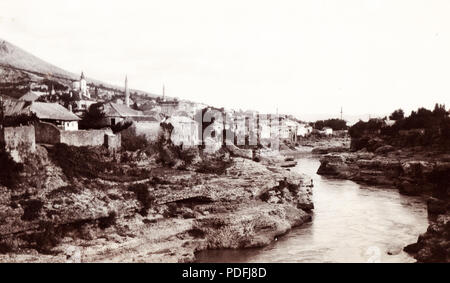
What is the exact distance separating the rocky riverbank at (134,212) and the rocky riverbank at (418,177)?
6475 mm

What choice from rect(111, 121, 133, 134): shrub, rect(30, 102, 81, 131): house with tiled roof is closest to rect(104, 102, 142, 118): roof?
rect(111, 121, 133, 134): shrub

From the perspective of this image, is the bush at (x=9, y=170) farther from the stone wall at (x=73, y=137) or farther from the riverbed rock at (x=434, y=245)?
the riverbed rock at (x=434, y=245)

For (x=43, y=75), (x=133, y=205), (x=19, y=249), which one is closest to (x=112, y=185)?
(x=133, y=205)

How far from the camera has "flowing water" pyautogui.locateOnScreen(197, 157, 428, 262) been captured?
57.4 feet

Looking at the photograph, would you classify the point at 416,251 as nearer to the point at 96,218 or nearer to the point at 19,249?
the point at 96,218

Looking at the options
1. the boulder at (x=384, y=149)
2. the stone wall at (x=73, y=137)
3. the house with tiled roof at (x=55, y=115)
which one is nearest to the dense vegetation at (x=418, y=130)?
the boulder at (x=384, y=149)

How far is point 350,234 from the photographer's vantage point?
66.1 feet

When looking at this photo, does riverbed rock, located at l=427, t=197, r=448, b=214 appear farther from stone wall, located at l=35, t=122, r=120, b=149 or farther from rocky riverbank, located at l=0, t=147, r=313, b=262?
stone wall, located at l=35, t=122, r=120, b=149

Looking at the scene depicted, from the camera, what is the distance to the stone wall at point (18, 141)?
1789cm

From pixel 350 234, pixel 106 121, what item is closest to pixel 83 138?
pixel 106 121

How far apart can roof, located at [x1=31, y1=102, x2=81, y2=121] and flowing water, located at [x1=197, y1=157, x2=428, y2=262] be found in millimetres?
11072

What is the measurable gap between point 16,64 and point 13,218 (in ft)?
45.5
